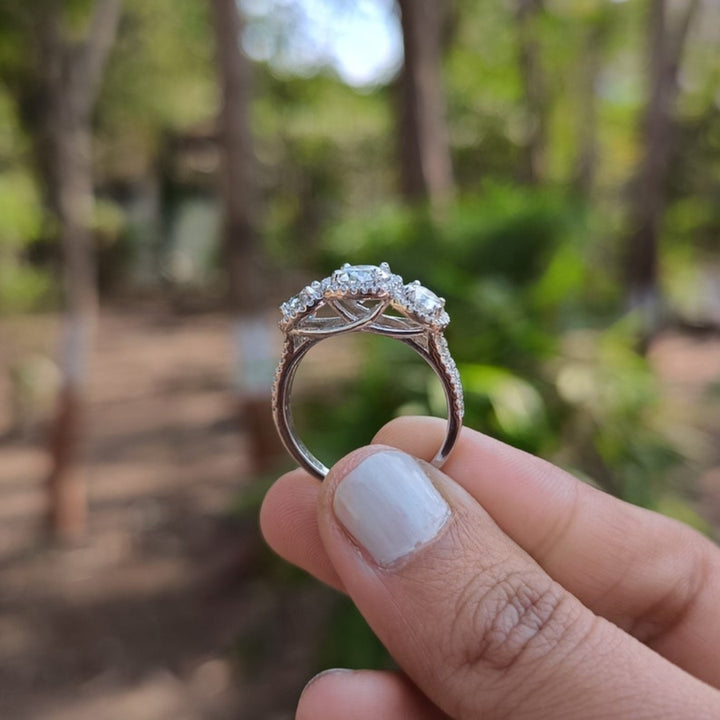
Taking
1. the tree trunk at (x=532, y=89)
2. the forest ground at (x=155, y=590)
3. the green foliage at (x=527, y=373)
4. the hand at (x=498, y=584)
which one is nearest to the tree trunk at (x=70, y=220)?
the forest ground at (x=155, y=590)

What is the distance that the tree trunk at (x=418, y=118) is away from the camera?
5.14m

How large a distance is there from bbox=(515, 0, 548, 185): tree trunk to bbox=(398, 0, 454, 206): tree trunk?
369cm

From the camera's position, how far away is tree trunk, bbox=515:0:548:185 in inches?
344

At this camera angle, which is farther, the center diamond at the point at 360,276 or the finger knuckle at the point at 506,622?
the center diamond at the point at 360,276

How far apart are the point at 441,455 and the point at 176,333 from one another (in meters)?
10.8

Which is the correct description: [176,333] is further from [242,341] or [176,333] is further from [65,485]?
[242,341]

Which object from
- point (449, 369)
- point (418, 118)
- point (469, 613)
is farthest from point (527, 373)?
point (418, 118)

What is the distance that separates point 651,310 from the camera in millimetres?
6000

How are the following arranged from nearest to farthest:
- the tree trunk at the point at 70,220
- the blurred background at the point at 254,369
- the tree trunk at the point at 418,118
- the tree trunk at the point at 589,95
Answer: the blurred background at the point at 254,369 < the tree trunk at the point at 70,220 < the tree trunk at the point at 418,118 < the tree trunk at the point at 589,95

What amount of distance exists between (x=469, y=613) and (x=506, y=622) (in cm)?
5

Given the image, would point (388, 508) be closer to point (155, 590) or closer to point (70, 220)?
point (155, 590)

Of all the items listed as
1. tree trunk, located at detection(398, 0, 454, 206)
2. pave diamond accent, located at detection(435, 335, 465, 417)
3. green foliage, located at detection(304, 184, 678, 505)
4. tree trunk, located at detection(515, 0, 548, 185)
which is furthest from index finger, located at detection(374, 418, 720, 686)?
tree trunk, located at detection(515, 0, 548, 185)

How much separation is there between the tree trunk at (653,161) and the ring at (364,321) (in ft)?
15.3

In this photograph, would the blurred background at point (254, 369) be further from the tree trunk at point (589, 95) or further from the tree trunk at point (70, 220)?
the tree trunk at point (589, 95)
